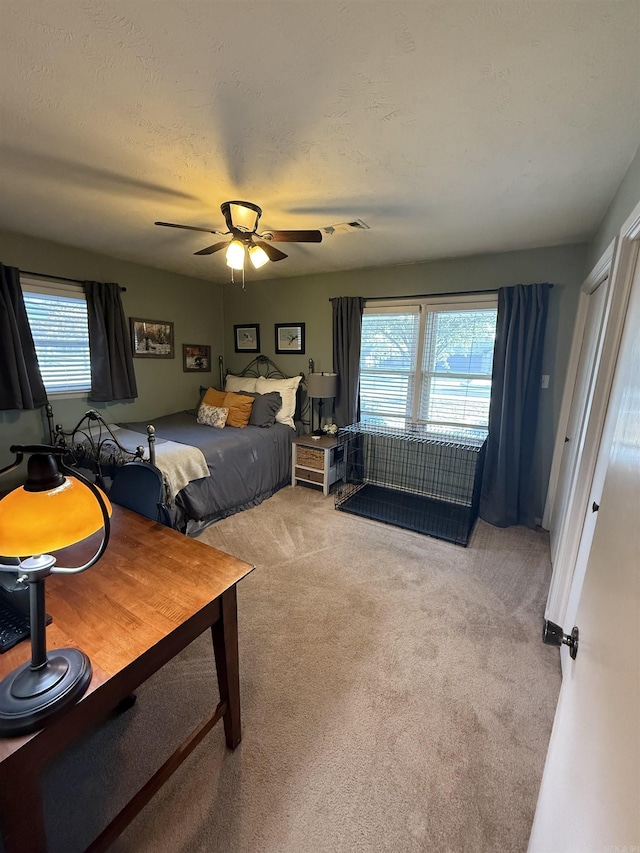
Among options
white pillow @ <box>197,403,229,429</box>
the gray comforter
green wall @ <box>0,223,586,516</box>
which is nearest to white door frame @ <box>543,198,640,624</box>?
green wall @ <box>0,223,586,516</box>

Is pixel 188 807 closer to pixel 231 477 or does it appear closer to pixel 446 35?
pixel 231 477

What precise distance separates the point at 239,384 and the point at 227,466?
163 cm

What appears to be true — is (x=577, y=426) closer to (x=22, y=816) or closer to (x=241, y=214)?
(x=241, y=214)

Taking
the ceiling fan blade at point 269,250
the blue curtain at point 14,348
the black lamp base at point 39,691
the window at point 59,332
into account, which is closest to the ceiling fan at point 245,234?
the ceiling fan blade at point 269,250

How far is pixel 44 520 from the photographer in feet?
2.43

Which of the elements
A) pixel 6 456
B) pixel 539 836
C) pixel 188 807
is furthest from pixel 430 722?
pixel 6 456

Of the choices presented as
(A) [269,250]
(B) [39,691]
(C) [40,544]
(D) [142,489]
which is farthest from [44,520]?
(A) [269,250]

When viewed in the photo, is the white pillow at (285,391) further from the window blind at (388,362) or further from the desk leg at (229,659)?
the desk leg at (229,659)

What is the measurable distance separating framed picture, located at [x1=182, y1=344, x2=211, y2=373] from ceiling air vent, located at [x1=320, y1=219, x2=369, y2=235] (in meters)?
2.71

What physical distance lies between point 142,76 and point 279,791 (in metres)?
2.64

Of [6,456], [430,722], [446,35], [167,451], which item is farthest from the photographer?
[6,456]

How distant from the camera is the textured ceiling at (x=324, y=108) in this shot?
101 centimetres

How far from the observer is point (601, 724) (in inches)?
24.2

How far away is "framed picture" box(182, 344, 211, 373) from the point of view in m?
4.59
